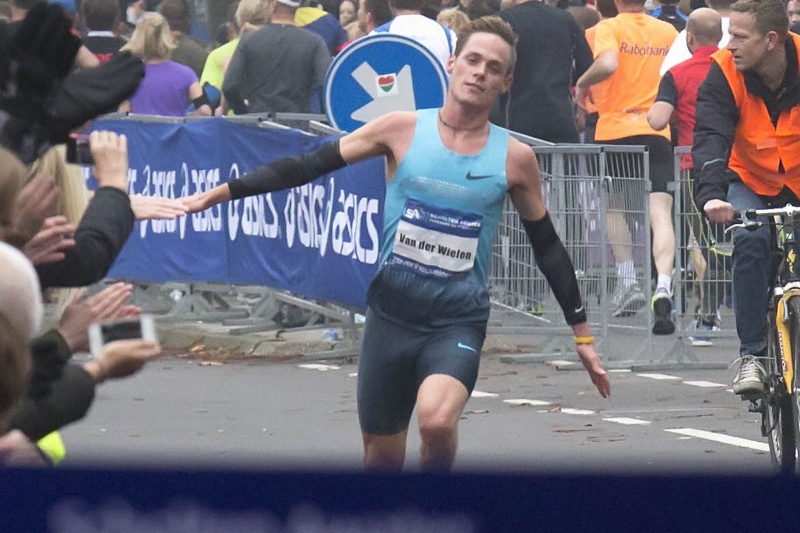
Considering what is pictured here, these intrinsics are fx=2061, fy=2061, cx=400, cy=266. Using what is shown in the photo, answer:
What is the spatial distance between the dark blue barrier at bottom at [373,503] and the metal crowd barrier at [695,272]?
10.3 m

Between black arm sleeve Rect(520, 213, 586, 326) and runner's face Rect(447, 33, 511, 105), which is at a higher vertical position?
runner's face Rect(447, 33, 511, 105)

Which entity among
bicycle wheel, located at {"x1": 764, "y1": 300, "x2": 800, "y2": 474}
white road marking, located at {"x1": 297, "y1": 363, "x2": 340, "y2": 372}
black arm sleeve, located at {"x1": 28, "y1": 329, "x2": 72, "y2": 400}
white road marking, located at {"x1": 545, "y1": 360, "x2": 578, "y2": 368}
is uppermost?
black arm sleeve, located at {"x1": 28, "y1": 329, "x2": 72, "y2": 400}

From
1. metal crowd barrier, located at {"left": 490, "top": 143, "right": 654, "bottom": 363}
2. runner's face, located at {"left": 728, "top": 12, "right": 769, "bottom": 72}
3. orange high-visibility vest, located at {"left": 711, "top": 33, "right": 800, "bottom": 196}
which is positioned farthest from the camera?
metal crowd barrier, located at {"left": 490, "top": 143, "right": 654, "bottom": 363}

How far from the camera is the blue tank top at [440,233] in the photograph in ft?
22.6

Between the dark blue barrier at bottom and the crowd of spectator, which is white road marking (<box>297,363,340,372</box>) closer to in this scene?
the crowd of spectator

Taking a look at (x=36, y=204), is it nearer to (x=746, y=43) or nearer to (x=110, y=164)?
(x=110, y=164)

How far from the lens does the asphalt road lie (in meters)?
9.87

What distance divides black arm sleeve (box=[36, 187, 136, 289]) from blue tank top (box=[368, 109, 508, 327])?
1.82 meters

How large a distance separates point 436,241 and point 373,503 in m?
4.48

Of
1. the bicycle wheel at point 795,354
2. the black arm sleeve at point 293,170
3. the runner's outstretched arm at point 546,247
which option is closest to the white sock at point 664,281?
the bicycle wheel at point 795,354

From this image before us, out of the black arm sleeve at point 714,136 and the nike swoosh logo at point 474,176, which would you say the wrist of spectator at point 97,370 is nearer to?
the nike swoosh logo at point 474,176

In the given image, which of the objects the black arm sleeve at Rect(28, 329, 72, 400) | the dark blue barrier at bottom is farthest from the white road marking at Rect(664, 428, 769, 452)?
the dark blue barrier at bottom

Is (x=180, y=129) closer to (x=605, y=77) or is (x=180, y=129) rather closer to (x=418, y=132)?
Result: (x=605, y=77)

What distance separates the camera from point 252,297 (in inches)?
659
